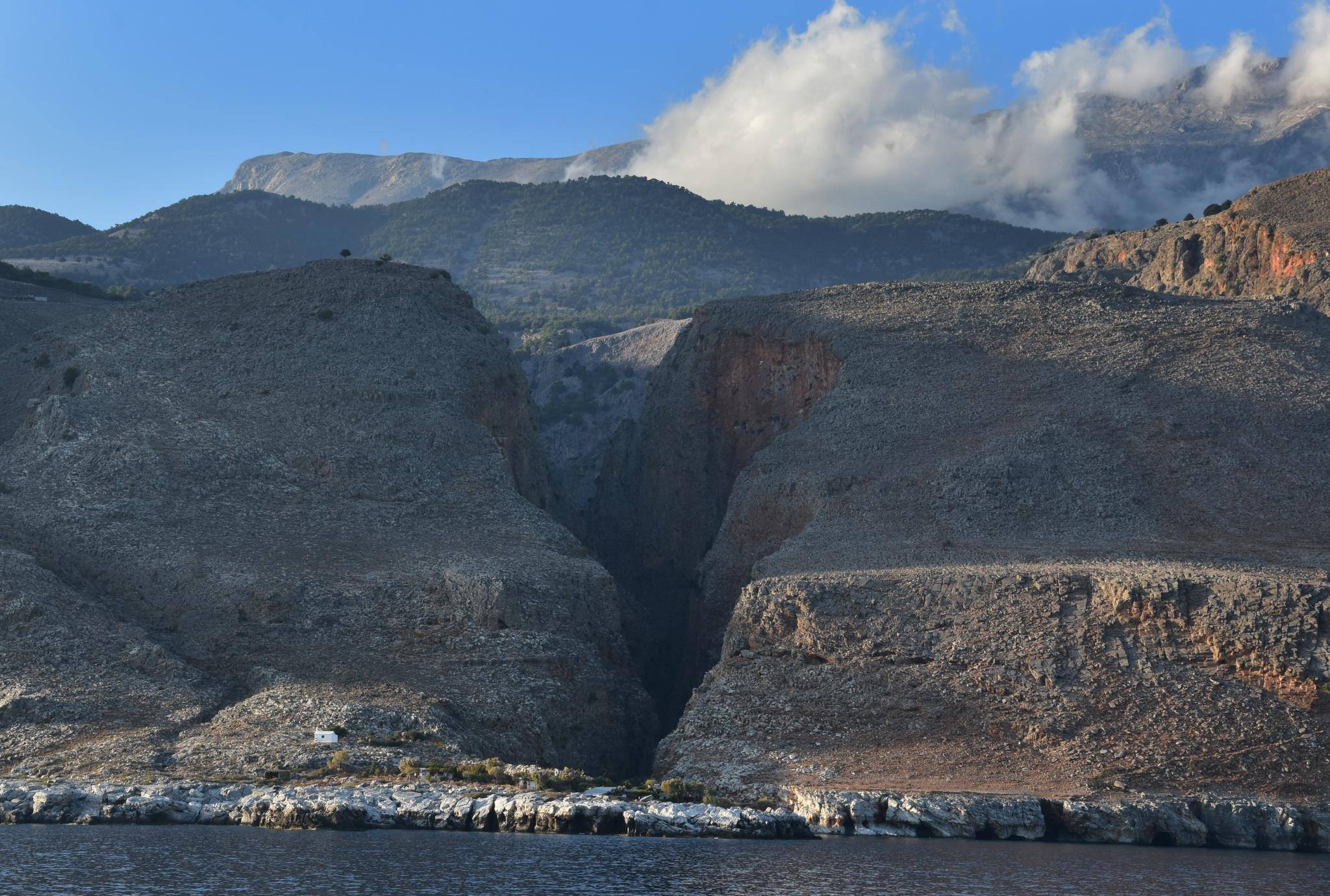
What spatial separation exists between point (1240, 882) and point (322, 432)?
43488mm

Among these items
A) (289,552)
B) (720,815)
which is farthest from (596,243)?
(720,815)

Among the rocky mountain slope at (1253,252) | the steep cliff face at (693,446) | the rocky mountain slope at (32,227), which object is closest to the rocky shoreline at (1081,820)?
the steep cliff face at (693,446)

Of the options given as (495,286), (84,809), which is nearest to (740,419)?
(84,809)

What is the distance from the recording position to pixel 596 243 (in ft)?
610

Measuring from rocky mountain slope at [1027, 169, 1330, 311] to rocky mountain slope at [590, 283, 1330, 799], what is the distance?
11134mm

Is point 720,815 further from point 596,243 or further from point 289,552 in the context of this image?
point 596,243

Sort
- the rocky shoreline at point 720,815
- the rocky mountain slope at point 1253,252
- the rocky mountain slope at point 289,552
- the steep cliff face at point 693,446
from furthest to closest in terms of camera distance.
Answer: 1. the rocky mountain slope at point 1253,252
2. the steep cliff face at point 693,446
3. the rocky mountain slope at point 289,552
4. the rocky shoreline at point 720,815

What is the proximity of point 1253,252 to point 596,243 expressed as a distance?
355 feet

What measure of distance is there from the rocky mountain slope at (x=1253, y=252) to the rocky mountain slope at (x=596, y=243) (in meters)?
69.3

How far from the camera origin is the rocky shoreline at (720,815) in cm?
4375

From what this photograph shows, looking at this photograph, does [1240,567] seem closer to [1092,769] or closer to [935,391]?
[1092,769]

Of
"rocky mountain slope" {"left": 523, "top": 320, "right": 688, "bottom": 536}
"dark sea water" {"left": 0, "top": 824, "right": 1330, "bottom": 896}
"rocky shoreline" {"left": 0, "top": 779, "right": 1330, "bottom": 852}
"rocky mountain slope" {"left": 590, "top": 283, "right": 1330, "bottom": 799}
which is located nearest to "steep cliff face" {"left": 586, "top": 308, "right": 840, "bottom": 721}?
"rocky mountain slope" {"left": 590, "top": 283, "right": 1330, "bottom": 799}

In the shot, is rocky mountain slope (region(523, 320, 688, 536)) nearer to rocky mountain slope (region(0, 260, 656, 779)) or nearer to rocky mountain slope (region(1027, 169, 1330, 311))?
rocky mountain slope (region(0, 260, 656, 779))

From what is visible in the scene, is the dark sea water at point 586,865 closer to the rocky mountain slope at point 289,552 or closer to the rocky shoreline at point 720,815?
the rocky shoreline at point 720,815
